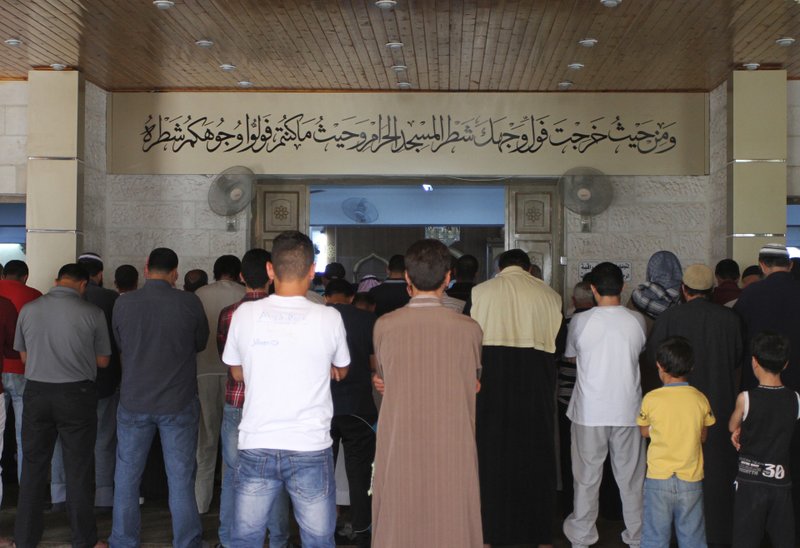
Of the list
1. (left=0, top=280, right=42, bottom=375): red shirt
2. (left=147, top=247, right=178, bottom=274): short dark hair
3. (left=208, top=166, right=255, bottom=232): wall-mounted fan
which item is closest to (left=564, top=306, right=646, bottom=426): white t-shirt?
(left=147, top=247, right=178, bottom=274): short dark hair

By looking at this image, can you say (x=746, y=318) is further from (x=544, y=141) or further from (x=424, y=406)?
(x=544, y=141)

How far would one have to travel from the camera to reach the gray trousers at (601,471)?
420 cm

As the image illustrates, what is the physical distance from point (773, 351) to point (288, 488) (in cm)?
218

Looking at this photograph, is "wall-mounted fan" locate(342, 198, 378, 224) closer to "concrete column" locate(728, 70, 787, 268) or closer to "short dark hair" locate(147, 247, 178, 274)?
"concrete column" locate(728, 70, 787, 268)

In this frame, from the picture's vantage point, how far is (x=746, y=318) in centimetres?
440

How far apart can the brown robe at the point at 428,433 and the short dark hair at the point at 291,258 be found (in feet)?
1.24

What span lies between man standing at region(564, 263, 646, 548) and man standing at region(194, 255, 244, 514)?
2091 mm

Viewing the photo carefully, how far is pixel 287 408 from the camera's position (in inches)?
113

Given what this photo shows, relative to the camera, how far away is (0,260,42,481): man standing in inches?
201

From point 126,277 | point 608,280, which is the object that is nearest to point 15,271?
point 126,277

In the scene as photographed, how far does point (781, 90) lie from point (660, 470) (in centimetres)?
447

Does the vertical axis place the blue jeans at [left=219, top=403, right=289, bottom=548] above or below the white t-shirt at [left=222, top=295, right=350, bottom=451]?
below

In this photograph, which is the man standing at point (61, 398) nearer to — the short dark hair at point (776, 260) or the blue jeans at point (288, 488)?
the blue jeans at point (288, 488)

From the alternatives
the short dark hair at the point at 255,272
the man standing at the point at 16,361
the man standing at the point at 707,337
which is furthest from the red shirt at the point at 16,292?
the man standing at the point at 707,337
